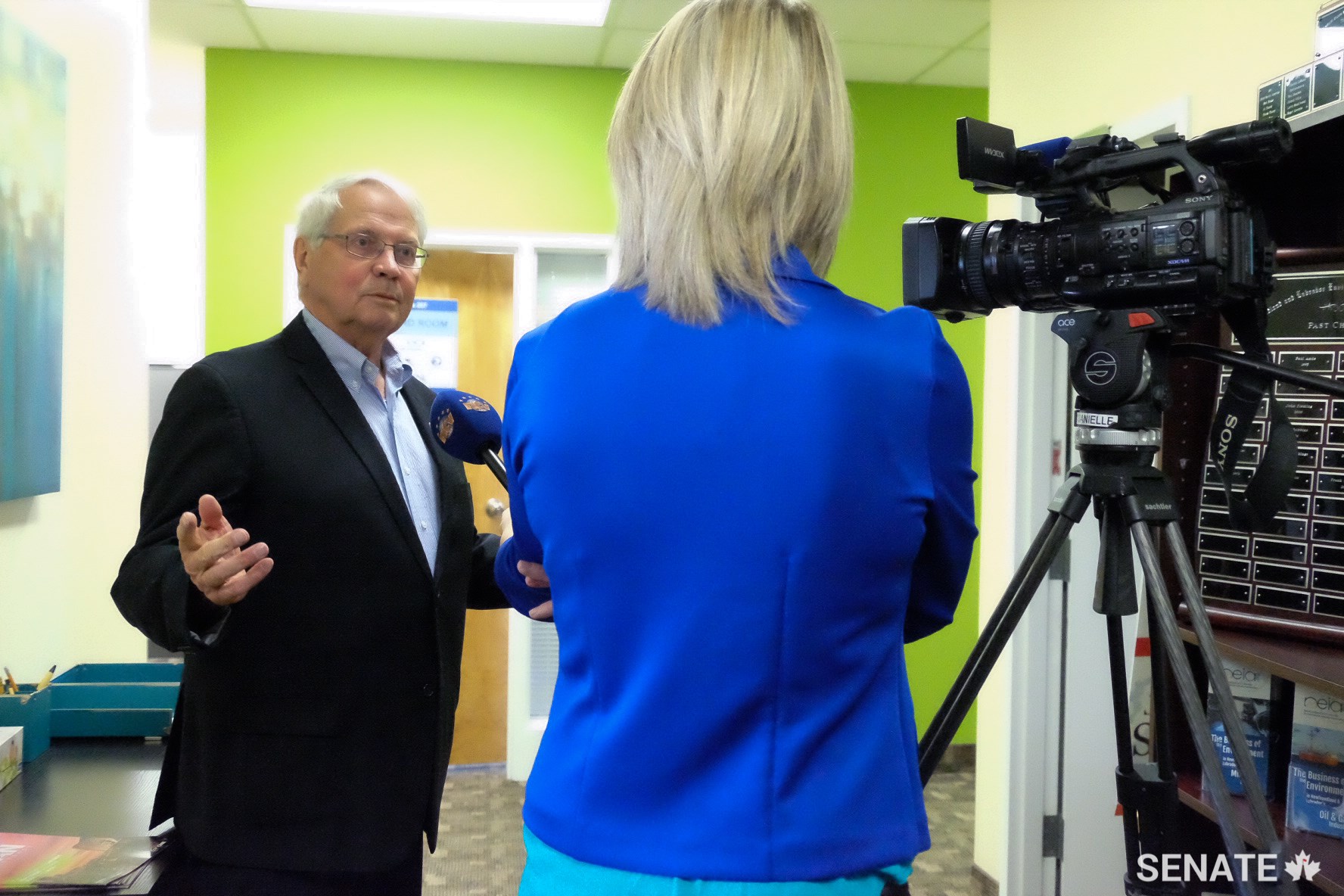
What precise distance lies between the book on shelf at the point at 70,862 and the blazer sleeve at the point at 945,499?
1029 mm

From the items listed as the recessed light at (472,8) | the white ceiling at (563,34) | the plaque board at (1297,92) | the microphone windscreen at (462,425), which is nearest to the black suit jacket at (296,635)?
the microphone windscreen at (462,425)

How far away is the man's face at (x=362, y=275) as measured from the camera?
167cm

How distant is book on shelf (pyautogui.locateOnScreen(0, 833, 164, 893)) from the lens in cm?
127

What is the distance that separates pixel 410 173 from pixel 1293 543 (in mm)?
3406

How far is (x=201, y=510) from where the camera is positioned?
1229 millimetres

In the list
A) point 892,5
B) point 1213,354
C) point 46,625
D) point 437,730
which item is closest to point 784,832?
point 1213,354

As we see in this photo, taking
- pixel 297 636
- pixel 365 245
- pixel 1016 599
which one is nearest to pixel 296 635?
pixel 297 636

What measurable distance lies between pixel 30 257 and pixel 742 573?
1.93 metres

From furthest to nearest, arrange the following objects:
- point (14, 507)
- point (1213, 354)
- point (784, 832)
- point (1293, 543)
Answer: point (14, 507) < point (1293, 543) < point (1213, 354) < point (784, 832)

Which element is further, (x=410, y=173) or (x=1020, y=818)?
(x=410, y=173)

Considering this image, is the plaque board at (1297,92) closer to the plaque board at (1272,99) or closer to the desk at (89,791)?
the plaque board at (1272,99)

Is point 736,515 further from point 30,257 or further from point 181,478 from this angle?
point 30,257

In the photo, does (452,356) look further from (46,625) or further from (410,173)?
(46,625)

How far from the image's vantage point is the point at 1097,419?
3.95 feet
